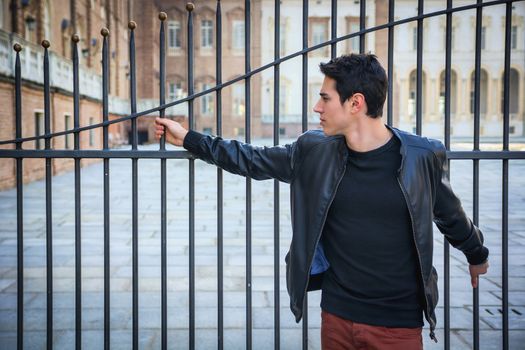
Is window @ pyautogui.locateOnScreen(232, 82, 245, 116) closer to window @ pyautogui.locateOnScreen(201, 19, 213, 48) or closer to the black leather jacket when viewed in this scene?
window @ pyautogui.locateOnScreen(201, 19, 213, 48)

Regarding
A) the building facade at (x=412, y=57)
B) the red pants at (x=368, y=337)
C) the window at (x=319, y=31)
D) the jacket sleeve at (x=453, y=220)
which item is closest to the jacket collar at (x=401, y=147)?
the jacket sleeve at (x=453, y=220)

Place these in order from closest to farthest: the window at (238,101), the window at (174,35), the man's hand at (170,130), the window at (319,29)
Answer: the man's hand at (170,130), the window at (174,35), the window at (319,29), the window at (238,101)

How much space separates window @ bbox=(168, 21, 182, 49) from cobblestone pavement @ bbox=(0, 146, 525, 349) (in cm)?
2893

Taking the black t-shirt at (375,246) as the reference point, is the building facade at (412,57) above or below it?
above

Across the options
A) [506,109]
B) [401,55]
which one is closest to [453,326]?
[506,109]

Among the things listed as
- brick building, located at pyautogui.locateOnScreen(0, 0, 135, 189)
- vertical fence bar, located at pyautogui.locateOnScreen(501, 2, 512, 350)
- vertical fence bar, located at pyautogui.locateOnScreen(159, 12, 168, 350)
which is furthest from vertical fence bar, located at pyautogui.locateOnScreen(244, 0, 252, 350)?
brick building, located at pyautogui.locateOnScreen(0, 0, 135, 189)

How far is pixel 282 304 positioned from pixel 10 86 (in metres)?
11.0

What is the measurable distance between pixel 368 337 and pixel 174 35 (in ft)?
127

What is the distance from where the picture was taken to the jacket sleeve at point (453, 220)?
2.34 metres

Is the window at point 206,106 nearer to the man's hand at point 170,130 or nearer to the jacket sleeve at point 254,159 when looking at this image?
the man's hand at point 170,130

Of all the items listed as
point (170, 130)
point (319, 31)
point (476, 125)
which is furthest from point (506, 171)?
point (319, 31)

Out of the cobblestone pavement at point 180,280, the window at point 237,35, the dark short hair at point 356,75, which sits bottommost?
the cobblestone pavement at point 180,280

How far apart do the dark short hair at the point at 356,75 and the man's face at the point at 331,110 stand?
0.02 metres

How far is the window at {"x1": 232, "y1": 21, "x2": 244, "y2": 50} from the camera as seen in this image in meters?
38.5
